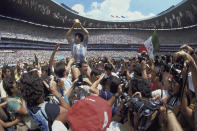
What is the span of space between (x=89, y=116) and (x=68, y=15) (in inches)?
1921

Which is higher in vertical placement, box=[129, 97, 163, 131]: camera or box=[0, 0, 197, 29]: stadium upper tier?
box=[0, 0, 197, 29]: stadium upper tier

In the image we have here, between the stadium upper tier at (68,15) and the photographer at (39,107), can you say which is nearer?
the photographer at (39,107)

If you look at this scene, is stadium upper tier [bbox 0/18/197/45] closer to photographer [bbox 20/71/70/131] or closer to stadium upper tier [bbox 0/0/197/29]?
stadium upper tier [bbox 0/0/197/29]

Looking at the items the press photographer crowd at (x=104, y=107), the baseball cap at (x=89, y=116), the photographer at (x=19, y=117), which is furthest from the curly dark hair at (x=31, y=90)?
the baseball cap at (x=89, y=116)

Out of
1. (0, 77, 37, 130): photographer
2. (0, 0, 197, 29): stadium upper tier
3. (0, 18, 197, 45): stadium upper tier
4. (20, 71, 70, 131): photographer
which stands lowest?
(0, 77, 37, 130): photographer

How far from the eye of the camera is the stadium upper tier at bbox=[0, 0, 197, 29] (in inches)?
1342

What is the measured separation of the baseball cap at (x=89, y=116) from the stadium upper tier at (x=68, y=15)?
111 feet

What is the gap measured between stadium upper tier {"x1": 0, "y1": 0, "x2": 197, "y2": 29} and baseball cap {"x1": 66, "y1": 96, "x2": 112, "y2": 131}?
1327 inches

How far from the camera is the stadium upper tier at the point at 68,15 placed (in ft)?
112

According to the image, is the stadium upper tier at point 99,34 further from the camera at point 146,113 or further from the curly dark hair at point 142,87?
the camera at point 146,113

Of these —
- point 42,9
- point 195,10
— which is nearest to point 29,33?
point 42,9

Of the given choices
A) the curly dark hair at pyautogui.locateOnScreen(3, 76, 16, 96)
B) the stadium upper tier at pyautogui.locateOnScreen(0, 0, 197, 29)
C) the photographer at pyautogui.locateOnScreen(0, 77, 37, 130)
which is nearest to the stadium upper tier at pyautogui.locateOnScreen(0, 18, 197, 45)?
the stadium upper tier at pyautogui.locateOnScreen(0, 0, 197, 29)

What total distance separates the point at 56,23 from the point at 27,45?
1286 cm

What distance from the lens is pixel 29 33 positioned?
41781 millimetres
